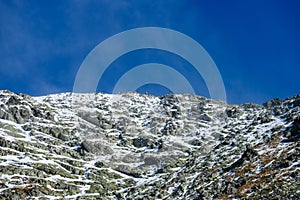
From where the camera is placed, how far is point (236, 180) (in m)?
108

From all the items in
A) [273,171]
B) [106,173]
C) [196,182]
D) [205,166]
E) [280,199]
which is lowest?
[280,199]

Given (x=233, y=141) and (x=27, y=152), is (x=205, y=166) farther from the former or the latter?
(x=27, y=152)

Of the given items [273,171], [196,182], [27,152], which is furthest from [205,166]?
[27,152]

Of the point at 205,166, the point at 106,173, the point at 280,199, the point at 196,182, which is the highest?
the point at 106,173

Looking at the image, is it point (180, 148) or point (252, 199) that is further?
point (180, 148)

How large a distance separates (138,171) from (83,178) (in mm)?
→ 24474

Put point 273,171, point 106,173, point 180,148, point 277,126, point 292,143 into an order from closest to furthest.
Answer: point 273,171 → point 292,143 → point 277,126 → point 106,173 → point 180,148

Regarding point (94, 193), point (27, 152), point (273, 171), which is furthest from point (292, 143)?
point (27, 152)

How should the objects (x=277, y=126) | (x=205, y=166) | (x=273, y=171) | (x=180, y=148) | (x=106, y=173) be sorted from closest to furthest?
(x=273, y=171) < (x=205, y=166) < (x=277, y=126) < (x=106, y=173) < (x=180, y=148)

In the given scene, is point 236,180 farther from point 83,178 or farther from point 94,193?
point 83,178

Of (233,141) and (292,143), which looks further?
(233,141)

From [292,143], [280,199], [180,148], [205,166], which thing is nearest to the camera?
[280,199]

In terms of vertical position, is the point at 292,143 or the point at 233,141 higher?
the point at 233,141

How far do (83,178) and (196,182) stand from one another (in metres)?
53.1
